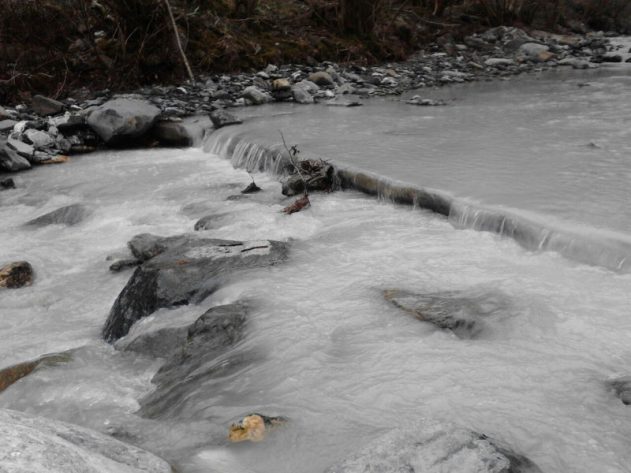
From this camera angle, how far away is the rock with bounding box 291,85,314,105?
11219mm

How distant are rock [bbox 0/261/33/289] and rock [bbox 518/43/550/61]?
12985 millimetres

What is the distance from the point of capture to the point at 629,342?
122 inches

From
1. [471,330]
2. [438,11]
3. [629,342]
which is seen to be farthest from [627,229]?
[438,11]

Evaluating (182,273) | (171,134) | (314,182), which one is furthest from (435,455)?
(171,134)

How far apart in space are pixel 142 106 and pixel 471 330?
7.56 m

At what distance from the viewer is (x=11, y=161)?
8.52 metres

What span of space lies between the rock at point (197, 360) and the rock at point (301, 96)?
7892 millimetres

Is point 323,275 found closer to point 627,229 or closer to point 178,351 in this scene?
point 178,351

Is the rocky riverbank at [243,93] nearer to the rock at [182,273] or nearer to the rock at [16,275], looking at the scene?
the rock at [16,275]

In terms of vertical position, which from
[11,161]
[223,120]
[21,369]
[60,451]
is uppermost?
[60,451]

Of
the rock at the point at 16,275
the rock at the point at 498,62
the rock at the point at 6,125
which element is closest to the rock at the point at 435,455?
the rock at the point at 16,275

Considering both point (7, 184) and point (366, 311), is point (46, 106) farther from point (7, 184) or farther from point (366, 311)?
point (366, 311)

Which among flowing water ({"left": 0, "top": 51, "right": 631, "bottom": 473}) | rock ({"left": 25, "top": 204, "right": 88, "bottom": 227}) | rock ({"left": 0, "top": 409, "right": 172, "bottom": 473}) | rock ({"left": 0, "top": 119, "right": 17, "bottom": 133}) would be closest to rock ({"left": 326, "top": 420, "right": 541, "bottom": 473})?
flowing water ({"left": 0, "top": 51, "right": 631, "bottom": 473})

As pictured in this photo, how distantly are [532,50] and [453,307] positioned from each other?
13.5 m
